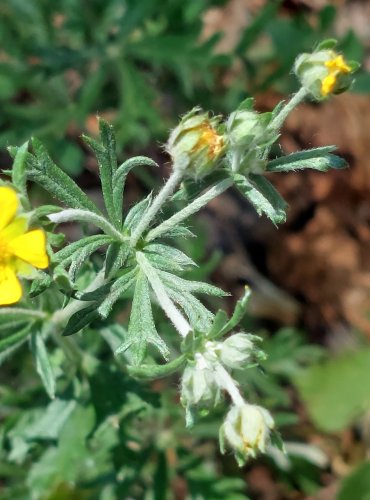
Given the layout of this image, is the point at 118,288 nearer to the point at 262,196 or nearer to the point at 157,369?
the point at 157,369

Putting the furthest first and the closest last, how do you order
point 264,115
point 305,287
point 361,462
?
point 305,287, point 361,462, point 264,115

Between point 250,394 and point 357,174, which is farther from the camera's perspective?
point 357,174

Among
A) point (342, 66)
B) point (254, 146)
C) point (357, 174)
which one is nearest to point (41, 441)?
point (254, 146)

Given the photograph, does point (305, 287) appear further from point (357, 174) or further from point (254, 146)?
point (254, 146)

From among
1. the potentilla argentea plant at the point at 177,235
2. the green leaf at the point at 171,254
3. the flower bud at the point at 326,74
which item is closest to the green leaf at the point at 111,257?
the potentilla argentea plant at the point at 177,235

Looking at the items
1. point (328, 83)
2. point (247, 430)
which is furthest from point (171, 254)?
point (328, 83)

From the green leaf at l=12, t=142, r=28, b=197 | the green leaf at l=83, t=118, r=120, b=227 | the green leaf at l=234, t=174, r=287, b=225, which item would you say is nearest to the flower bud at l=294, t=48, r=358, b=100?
the green leaf at l=234, t=174, r=287, b=225

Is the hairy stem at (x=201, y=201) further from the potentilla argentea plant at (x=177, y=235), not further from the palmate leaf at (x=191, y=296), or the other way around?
the palmate leaf at (x=191, y=296)
